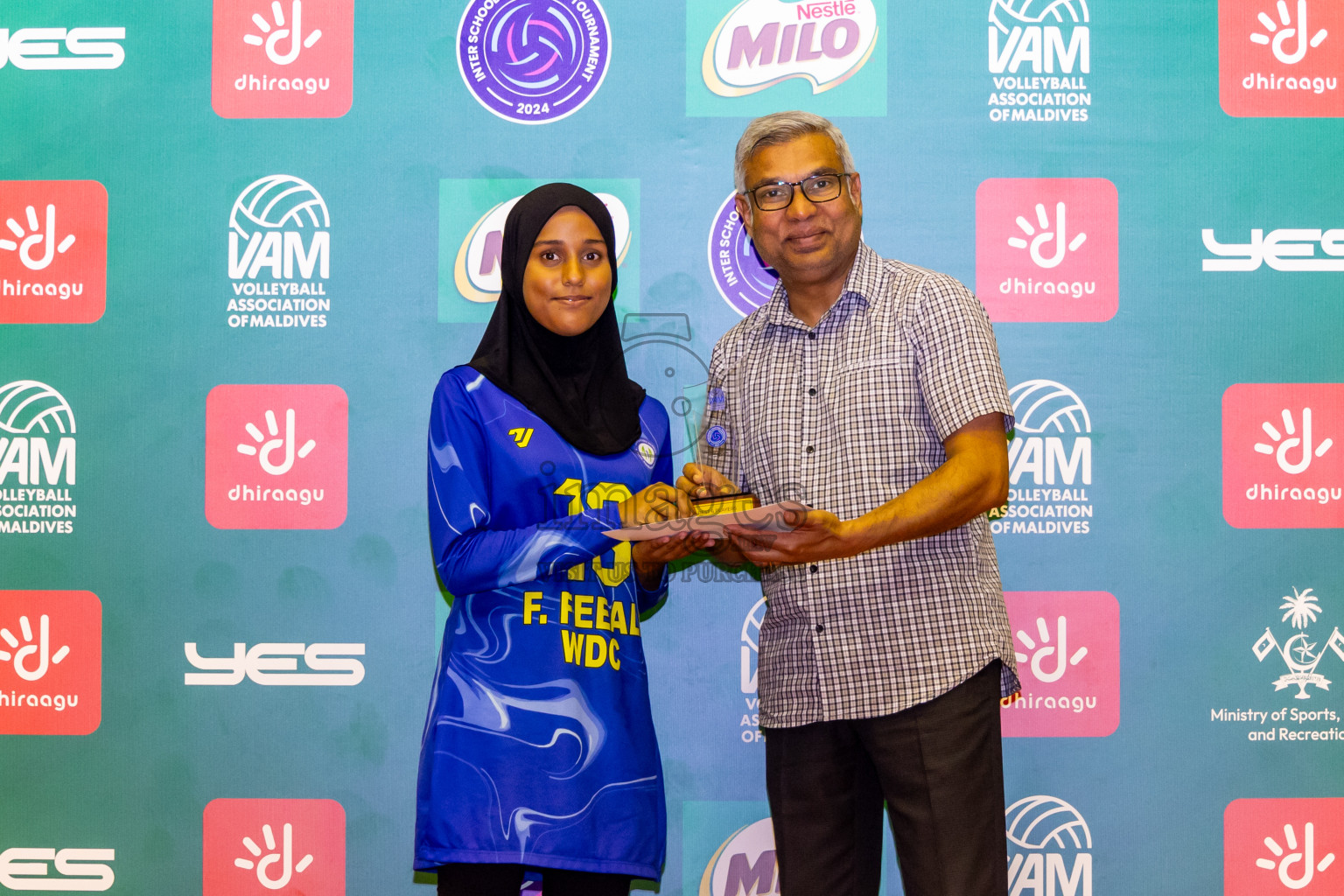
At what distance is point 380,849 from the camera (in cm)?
252

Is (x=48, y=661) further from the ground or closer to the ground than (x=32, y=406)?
closer to the ground

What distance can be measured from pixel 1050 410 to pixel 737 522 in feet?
4.10

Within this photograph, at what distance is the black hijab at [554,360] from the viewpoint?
1.99 metres

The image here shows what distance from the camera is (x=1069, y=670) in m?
2.48

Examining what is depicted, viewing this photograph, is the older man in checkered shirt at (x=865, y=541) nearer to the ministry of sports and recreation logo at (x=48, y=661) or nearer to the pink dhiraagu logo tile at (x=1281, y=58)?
the pink dhiraagu logo tile at (x=1281, y=58)

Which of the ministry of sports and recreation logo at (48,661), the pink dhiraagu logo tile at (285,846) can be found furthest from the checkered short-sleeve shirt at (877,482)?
the ministry of sports and recreation logo at (48,661)

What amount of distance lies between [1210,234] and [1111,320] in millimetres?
334

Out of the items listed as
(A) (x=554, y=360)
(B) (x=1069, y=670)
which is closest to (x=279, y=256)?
(A) (x=554, y=360)

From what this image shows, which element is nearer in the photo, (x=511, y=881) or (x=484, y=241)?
(x=511, y=881)

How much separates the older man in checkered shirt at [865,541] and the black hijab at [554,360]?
8.3 inches

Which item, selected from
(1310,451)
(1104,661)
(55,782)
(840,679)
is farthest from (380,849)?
(1310,451)

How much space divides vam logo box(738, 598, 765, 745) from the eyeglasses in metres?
1.03

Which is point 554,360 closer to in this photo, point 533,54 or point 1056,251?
point 533,54

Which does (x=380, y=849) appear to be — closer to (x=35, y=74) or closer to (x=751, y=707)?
(x=751, y=707)
